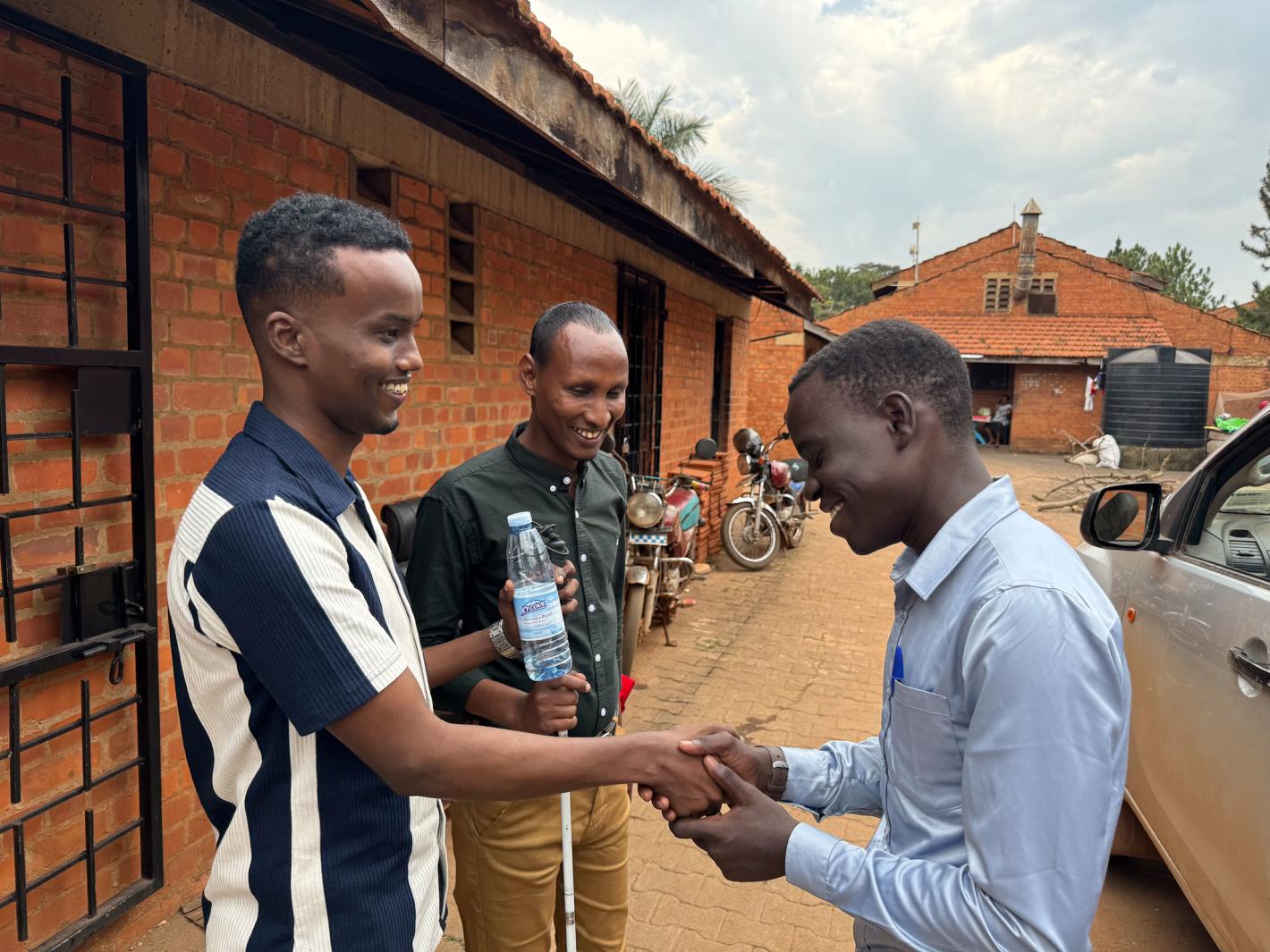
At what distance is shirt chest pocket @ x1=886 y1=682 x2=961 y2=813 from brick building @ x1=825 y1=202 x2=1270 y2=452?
22983 millimetres

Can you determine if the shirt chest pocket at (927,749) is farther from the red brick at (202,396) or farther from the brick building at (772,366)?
the brick building at (772,366)

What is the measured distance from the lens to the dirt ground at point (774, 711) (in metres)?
2.91

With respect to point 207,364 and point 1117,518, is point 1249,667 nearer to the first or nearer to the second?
point 1117,518

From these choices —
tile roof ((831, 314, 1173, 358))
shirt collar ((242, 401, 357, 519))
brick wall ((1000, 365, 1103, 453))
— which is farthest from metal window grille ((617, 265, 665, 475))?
brick wall ((1000, 365, 1103, 453))

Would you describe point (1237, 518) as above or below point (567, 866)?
above

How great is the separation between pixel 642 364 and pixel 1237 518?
4858mm

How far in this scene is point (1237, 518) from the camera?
263 centimetres

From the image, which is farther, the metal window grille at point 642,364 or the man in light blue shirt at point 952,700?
the metal window grille at point 642,364

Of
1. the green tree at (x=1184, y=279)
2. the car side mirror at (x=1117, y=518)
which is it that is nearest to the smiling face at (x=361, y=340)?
the car side mirror at (x=1117, y=518)

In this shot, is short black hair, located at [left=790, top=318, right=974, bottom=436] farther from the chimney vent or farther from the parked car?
the chimney vent

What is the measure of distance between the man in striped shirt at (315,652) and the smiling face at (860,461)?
0.66 metres

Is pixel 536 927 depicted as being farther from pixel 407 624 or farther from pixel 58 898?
pixel 58 898

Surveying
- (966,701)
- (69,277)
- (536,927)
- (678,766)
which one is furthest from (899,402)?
(69,277)

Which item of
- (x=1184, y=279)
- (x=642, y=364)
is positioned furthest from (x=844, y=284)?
(x=642, y=364)
